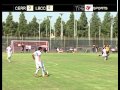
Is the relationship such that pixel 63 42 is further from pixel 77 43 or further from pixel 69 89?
pixel 69 89

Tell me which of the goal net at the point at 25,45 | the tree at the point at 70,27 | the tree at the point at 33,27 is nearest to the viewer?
the goal net at the point at 25,45

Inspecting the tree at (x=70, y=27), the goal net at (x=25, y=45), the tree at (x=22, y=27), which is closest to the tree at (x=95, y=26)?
the tree at (x=70, y=27)

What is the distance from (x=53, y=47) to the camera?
85250mm

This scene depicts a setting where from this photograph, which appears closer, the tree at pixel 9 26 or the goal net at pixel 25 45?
the goal net at pixel 25 45

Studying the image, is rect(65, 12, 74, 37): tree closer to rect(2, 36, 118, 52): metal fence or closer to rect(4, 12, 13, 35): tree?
rect(4, 12, 13, 35): tree

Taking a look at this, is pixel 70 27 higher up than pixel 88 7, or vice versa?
pixel 70 27

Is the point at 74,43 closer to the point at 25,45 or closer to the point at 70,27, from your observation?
the point at 25,45

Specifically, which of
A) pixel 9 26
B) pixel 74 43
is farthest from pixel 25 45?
pixel 9 26

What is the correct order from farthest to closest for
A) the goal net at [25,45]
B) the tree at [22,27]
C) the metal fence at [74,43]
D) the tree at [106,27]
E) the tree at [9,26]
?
1. the tree at [106,27]
2. the tree at [22,27]
3. the tree at [9,26]
4. the metal fence at [74,43]
5. the goal net at [25,45]

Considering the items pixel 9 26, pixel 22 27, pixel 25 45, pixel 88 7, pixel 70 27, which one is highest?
pixel 9 26

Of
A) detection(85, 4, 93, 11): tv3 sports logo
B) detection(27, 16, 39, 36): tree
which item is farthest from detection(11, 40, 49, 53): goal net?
detection(85, 4, 93, 11): tv3 sports logo

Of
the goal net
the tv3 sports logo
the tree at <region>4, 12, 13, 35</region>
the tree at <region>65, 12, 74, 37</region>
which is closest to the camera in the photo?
the tv3 sports logo

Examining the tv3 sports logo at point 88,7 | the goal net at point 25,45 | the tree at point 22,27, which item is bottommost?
the goal net at point 25,45

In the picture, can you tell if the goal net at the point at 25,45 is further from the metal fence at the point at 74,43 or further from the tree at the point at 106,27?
the tree at the point at 106,27
